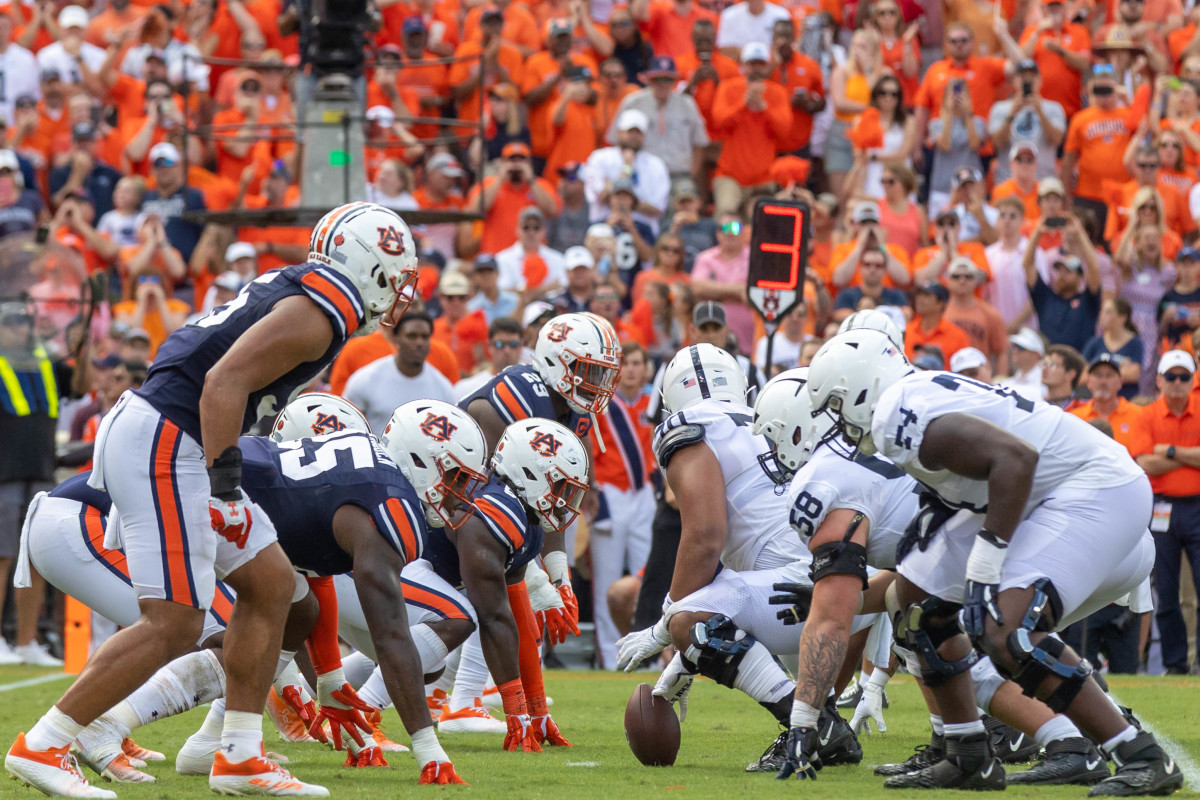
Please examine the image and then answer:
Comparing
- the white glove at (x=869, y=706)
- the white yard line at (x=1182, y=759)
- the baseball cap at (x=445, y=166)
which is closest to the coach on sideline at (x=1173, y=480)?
the white yard line at (x=1182, y=759)

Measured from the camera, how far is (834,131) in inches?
616

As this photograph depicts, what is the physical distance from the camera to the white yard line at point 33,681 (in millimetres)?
9727

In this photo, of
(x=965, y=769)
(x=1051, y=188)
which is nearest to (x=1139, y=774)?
(x=965, y=769)

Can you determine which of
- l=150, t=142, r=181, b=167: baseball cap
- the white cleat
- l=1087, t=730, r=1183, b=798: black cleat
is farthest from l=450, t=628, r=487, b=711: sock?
l=150, t=142, r=181, b=167: baseball cap

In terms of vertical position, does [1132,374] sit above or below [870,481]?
below

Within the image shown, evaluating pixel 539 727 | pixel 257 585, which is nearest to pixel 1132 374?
pixel 539 727

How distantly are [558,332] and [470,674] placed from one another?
5.84ft

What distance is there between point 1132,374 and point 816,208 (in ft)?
10.8

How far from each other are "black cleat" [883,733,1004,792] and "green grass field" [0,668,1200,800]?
0.42ft

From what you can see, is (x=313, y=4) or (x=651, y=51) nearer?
(x=313, y=4)

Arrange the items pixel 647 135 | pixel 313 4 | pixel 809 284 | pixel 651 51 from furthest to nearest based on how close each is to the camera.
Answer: pixel 651 51 → pixel 647 135 → pixel 809 284 → pixel 313 4

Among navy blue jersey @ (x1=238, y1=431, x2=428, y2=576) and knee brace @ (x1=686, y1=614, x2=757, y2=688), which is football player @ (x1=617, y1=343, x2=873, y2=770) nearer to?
knee brace @ (x1=686, y1=614, x2=757, y2=688)

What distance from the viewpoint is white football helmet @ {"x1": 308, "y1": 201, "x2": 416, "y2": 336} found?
220 inches

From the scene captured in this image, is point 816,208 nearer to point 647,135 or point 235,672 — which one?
point 647,135
